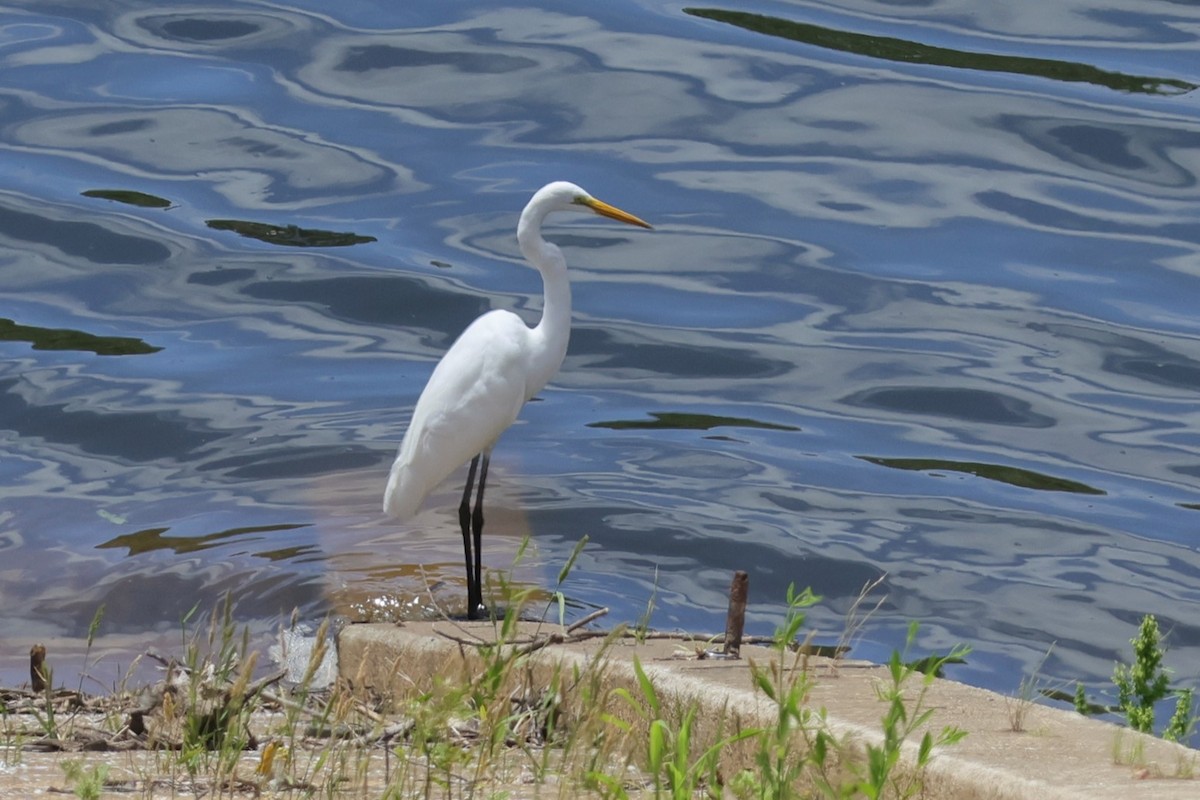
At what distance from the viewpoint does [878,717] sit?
324 cm

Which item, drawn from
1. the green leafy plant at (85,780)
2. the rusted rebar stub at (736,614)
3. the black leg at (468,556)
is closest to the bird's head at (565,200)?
the black leg at (468,556)

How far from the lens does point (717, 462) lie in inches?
316

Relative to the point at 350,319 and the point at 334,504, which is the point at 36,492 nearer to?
the point at 334,504

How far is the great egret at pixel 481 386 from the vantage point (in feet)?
20.1

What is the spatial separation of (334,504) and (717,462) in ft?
5.87

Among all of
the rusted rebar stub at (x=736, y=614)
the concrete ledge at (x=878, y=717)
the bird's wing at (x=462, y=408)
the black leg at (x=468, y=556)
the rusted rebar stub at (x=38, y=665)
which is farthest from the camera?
the bird's wing at (x=462, y=408)

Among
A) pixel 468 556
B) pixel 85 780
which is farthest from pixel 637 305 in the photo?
pixel 85 780

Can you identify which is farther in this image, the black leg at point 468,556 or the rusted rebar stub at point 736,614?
the black leg at point 468,556

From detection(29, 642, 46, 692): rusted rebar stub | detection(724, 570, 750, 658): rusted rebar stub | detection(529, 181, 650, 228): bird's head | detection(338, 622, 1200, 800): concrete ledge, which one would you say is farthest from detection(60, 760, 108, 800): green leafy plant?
detection(529, 181, 650, 228): bird's head

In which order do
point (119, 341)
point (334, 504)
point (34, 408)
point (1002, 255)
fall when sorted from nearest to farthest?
point (334, 504) → point (34, 408) → point (119, 341) → point (1002, 255)

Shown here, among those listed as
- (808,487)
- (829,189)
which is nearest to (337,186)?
(829,189)

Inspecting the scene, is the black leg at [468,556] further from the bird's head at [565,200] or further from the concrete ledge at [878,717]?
the concrete ledge at [878,717]

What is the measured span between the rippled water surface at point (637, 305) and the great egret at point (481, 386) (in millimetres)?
447

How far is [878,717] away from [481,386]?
10.2 feet
